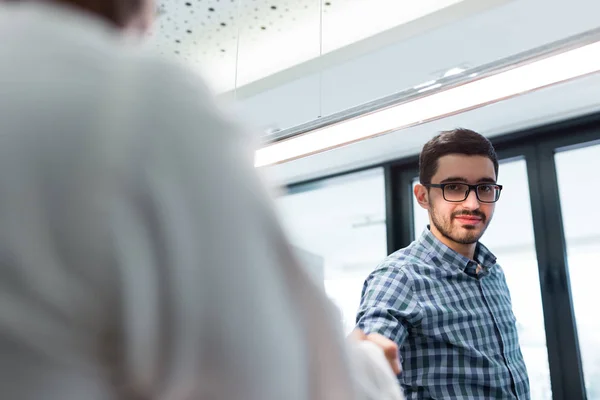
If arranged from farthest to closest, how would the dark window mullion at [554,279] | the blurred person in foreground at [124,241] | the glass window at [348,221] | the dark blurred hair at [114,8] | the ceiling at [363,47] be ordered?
1. the glass window at [348,221]
2. the dark window mullion at [554,279]
3. the ceiling at [363,47]
4. the dark blurred hair at [114,8]
5. the blurred person in foreground at [124,241]

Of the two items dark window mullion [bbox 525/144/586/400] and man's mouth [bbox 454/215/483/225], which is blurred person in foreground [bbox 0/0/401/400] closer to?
man's mouth [bbox 454/215/483/225]

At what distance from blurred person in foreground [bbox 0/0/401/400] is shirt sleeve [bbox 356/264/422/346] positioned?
932 mm

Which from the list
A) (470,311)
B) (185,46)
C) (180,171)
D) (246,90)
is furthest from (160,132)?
(246,90)

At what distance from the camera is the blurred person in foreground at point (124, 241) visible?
1.02 ft

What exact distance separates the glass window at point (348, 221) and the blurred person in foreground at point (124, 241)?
2.99 m

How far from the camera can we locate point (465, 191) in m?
1.60

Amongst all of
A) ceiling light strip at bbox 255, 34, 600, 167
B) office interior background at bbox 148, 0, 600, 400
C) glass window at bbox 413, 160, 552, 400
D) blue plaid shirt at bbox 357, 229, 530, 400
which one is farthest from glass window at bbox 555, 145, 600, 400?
ceiling light strip at bbox 255, 34, 600, 167

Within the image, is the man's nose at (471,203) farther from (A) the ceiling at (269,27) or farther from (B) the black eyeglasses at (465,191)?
(A) the ceiling at (269,27)

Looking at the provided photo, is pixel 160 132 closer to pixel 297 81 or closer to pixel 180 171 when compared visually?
pixel 180 171

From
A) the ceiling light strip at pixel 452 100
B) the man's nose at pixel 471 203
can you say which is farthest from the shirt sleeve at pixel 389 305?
the ceiling light strip at pixel 452 100

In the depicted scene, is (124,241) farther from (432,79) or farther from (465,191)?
(432,79)

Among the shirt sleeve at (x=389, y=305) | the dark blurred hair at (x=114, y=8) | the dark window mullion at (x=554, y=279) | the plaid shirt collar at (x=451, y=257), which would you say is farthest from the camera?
the dark window mullion at (x=554, y=279)

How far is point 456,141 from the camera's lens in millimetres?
1617

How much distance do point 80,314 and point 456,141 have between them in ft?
4.81
